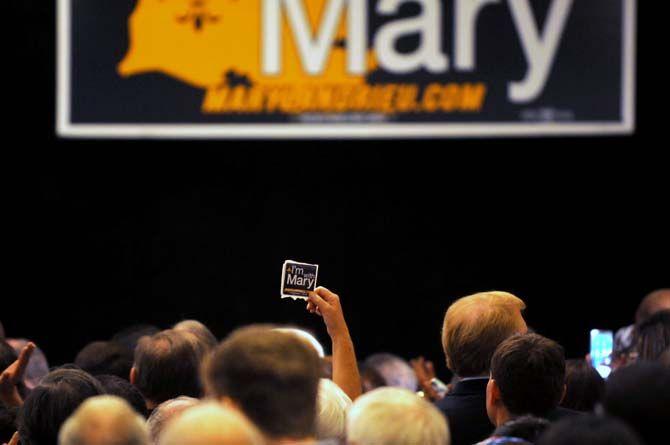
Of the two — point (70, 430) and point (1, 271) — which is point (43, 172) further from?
point (70, 430)

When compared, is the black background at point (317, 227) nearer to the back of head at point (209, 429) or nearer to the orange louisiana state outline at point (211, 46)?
the orange louisiana state outline at point (211, 46)

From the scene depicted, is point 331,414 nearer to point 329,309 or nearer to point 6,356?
point 329,309

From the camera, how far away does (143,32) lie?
773 centimetres

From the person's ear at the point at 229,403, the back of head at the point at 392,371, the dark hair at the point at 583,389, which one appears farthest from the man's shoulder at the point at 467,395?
the back of head at the point at 392,371

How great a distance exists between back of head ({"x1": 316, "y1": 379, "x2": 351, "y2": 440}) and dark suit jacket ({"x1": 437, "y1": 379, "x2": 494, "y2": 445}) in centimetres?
36

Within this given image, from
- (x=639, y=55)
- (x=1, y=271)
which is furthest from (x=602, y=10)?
(x=1, y=271)

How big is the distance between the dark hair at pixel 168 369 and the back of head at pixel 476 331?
2.86 feet

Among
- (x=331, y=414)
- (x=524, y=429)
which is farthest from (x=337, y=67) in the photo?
(x=524, y=429)

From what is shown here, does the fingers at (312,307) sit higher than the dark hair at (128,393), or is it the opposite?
the fingers at (312,307)

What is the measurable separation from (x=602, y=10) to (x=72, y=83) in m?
3.26

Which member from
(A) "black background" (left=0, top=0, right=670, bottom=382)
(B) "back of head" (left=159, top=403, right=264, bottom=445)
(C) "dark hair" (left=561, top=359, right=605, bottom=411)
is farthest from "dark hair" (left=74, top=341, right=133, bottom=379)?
(A) "black background" (left=0, top=0, right=670, bottom=382)

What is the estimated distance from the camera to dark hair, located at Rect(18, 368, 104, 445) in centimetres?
315

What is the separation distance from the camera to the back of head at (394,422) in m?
2.40

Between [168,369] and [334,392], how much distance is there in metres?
0.88
